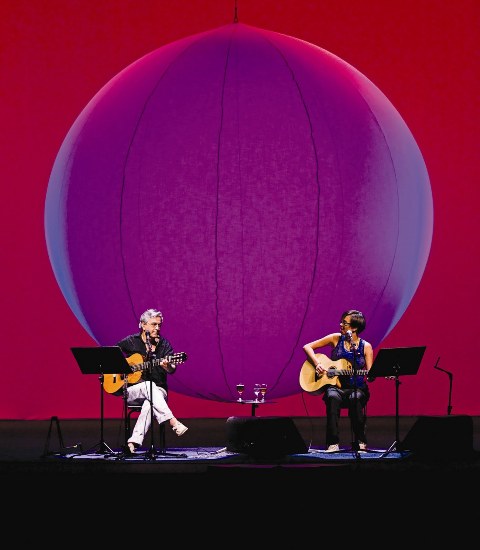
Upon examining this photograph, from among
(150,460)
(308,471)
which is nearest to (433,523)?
(308,471)

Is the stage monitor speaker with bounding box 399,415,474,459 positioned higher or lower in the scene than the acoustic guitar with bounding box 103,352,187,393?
lower

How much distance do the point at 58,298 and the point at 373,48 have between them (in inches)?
159

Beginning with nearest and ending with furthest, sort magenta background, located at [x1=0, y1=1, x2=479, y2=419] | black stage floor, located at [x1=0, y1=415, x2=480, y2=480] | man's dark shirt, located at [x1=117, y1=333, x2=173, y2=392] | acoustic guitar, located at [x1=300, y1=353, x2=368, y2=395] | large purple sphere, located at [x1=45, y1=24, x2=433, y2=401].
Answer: black stage floor, located at [x1=0, y1=415, x2=480, y2=480], large purple sphere, located at [x1=45, y1=24, x2=433, y2=401], man's dark shirt, located at [x1=117, y1=333, x2=173, y2=392], acoustic guitar, located at [x1=300, y1=353, x2=368, y2=395], magenta background, located at [x1=0, y1=1, x2=479, y2=419]

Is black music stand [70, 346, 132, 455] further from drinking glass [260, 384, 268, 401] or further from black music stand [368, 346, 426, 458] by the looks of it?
black music stand [368, 346, 426, 458]

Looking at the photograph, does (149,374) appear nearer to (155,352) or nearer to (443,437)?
(155,352)

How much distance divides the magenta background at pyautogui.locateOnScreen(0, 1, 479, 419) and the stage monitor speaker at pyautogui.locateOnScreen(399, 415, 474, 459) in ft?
11.9

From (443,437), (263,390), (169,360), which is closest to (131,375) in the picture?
(169,360)

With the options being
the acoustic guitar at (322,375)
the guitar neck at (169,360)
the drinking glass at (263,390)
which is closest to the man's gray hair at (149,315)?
the guitar neck at (169,360)

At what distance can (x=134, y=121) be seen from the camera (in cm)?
767

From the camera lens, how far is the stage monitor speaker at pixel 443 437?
24.5 feet

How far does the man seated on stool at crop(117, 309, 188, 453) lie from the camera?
7.57 metres

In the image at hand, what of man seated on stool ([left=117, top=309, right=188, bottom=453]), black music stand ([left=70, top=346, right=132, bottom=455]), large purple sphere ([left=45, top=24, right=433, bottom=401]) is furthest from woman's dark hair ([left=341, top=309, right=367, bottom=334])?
black music stand ([left=70, top=346, right=132, bottom=455])

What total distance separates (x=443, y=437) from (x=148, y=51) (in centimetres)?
546

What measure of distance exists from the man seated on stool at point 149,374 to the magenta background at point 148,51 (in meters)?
3.39
